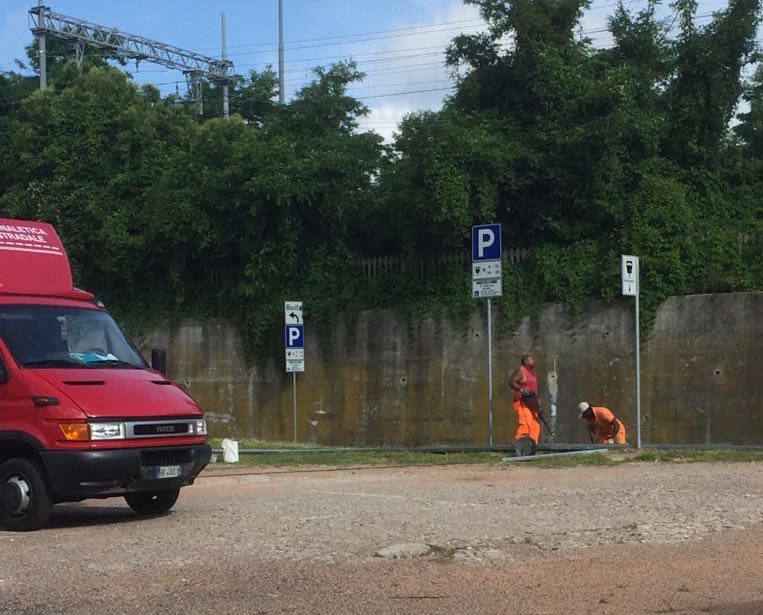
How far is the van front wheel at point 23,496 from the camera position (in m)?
10.2

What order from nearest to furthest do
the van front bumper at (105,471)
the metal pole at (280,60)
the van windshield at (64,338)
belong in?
the van front bumper at (105,471), the van windshield at (64,338), the metal pole at (280,60)

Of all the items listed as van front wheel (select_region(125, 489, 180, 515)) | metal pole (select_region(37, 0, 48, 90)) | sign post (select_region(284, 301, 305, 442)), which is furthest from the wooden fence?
metal pole (select_region(37, 0, 48, 90))

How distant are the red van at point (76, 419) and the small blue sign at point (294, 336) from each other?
43.2ft

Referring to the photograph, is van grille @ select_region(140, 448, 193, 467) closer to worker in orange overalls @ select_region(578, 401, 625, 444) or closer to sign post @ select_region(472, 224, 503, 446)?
sign post @ select_region(472, 224, 503, 446)

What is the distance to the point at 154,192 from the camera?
1147 inches

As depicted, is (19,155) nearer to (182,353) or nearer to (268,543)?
(182,353)

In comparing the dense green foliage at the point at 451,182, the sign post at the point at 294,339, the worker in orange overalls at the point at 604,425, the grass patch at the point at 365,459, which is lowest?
the grass patch at the point at 365,459

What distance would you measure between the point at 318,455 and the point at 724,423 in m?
8.59

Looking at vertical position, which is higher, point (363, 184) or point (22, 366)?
point (363, 184)

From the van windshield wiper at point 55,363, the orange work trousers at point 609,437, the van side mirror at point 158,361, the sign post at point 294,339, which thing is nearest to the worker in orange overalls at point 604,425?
the orange work trousers at point 609,437

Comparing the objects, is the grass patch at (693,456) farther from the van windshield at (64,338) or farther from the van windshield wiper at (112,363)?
the van windshield at (64,338)

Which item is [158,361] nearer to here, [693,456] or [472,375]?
[693,456]

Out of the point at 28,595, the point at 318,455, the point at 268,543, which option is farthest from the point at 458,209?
the point at 28,595

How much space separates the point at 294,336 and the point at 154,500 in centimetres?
1365
